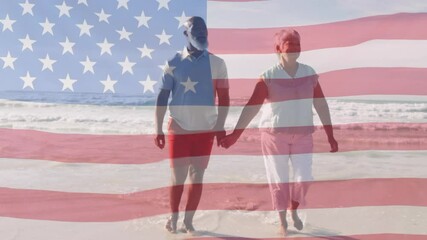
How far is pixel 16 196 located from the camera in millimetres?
2504

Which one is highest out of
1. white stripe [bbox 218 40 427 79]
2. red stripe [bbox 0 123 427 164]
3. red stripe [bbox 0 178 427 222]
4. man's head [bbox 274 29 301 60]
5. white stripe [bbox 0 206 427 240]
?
man's head [bbox 274 29 301 60]

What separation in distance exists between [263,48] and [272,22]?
0.12 metres

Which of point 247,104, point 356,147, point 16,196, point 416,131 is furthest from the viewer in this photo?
point 416,131

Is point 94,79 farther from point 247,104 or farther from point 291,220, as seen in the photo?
point 291,220

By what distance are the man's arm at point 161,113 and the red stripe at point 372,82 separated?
28 cm

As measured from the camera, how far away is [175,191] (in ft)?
8.01

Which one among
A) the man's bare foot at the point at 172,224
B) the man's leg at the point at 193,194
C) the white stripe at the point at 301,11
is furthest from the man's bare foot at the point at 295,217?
the white stripe at the point at 301,11

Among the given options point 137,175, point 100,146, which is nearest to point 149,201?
point 137,175

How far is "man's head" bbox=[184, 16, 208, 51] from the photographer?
2277mm

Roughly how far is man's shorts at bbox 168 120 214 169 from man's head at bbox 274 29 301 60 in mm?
445

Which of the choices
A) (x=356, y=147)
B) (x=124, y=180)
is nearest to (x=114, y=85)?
(x=124, y=180)

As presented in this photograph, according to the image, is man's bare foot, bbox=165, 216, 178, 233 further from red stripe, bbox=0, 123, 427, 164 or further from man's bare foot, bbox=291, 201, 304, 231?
man's bare foot, bbox=291, 201, 304, 231

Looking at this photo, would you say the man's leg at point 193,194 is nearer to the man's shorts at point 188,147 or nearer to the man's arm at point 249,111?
the man's shorts at point 188,147
